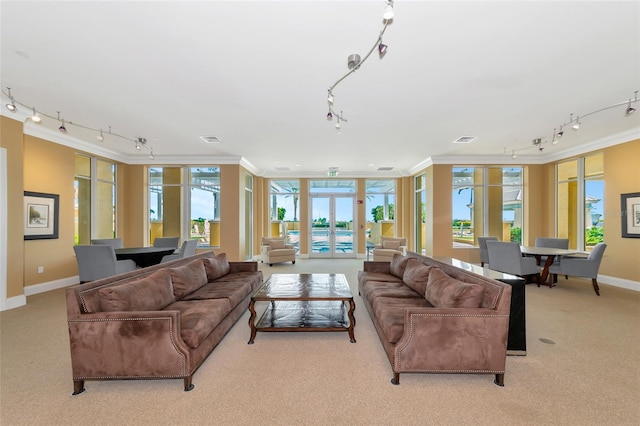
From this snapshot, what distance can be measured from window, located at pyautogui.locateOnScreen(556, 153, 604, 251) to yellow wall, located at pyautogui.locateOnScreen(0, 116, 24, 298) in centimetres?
1063

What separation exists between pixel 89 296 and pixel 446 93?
172 inches

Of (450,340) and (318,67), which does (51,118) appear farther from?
(450,340)

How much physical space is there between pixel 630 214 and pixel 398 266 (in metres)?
4.89

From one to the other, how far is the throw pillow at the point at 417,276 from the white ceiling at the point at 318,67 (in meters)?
2.25

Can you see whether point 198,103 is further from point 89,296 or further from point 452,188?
point 452,188

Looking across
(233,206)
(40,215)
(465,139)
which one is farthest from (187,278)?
(465,139)

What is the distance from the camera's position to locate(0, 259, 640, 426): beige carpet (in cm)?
196

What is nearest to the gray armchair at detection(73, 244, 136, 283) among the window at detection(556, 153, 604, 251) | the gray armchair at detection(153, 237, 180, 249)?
the gray armchair at detection(153, 237, 180, 249)

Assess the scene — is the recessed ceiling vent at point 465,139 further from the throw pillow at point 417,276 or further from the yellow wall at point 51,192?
the yellow wall at point 51,192

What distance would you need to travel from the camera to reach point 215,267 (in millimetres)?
4332

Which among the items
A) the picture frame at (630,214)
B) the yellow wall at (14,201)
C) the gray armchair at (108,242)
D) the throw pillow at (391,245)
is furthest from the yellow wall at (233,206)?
the throw pillow at (391,245)

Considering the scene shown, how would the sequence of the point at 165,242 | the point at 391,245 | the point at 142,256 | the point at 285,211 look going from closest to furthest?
the point at 142,256 < the point at 165,242 < the point at 391,245 < the point at 285,211


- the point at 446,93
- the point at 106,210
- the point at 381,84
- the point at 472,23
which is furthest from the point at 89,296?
the point at 106,210

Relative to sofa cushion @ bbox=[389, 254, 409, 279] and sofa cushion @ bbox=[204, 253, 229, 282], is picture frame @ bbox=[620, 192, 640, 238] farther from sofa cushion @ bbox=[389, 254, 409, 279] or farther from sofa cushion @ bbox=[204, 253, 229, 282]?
sofa cushion @ bbox=[204, 253, 229, 282]
